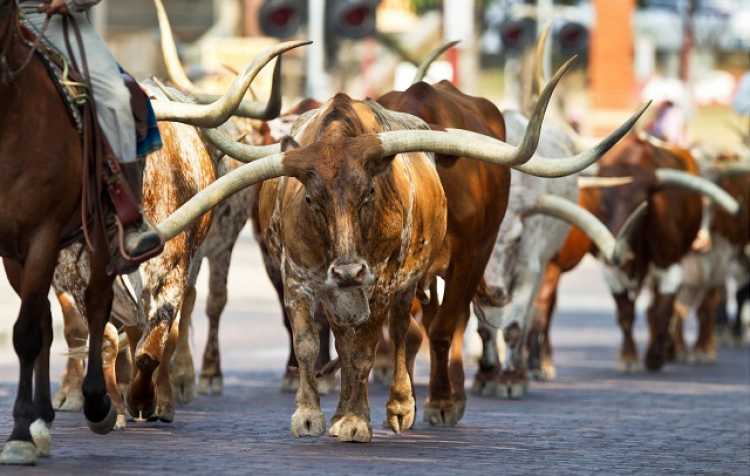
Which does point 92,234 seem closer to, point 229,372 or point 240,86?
point 240,86

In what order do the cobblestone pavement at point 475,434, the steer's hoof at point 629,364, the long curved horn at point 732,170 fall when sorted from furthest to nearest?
the long curved horn at point 732,170
the steer's hoof at point 629,364
the cobblestone pavement at point 475,434

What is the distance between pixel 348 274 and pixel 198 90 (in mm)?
3955

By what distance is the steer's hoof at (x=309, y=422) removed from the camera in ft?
38.9

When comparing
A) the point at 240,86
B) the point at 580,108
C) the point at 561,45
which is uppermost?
the point at 580,108

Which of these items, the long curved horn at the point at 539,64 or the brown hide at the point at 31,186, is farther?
the long curved horn at the point at 539,64

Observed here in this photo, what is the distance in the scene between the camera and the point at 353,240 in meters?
11.2

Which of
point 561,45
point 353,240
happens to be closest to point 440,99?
point 353,240

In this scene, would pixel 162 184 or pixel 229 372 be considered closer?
pixel 162 184

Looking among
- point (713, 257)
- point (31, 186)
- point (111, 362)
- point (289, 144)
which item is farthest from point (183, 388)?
point (713, 257)

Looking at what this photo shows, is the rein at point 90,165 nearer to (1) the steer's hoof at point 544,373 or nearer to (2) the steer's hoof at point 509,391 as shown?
(2) the steer's hoof at point 509,391

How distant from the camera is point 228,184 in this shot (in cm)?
1173

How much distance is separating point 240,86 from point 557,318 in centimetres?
1539

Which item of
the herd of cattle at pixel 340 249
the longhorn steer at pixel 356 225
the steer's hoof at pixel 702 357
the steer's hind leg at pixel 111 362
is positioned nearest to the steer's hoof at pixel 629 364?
the herd of cattle at pixel 340 249

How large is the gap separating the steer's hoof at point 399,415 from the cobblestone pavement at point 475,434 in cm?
10
